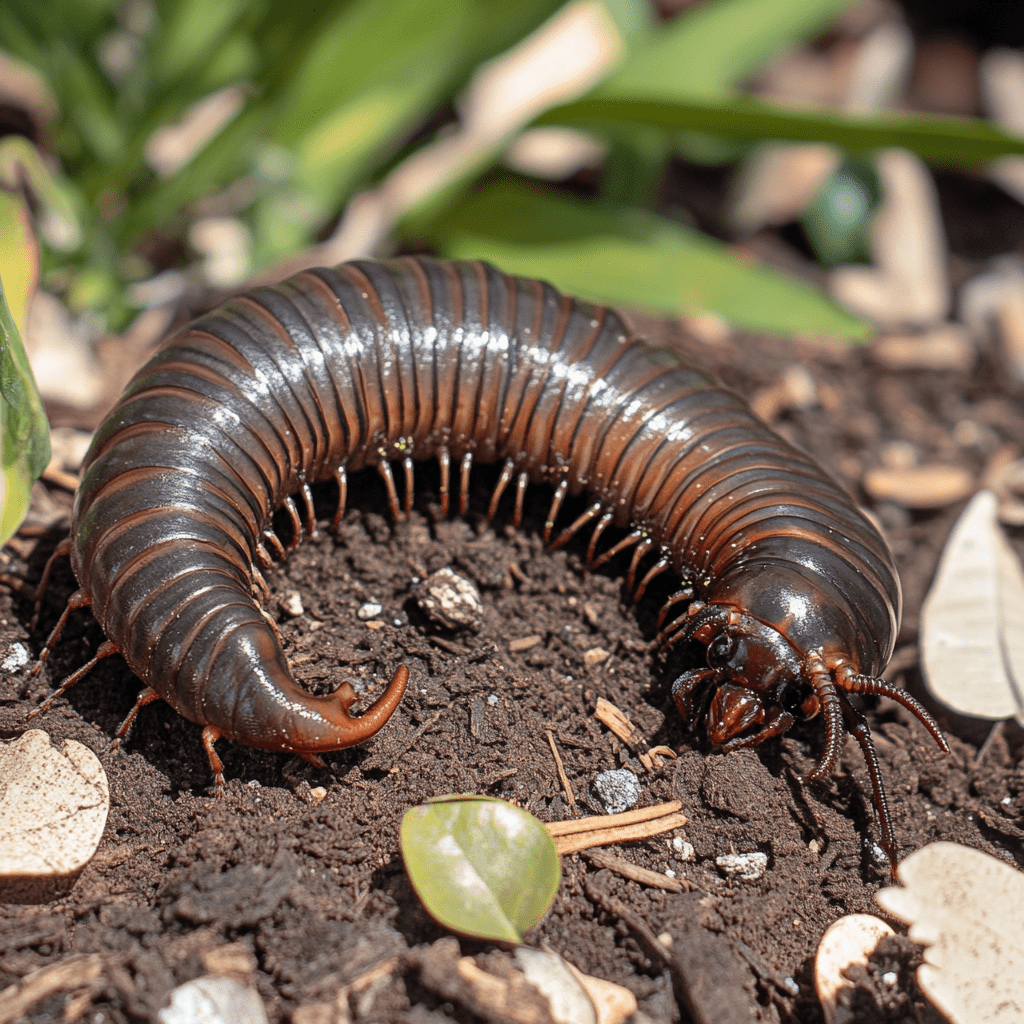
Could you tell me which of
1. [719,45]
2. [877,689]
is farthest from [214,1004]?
[719,45]

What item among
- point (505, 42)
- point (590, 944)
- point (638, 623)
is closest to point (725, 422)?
point (638, 623)

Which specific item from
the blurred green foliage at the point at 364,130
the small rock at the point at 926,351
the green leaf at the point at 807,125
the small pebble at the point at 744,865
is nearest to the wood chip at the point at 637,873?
the small pebble at the point at 744,865

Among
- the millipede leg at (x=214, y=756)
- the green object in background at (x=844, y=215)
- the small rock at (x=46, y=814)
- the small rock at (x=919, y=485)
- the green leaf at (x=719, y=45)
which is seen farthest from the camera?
the green object in background at (x=844, y=215)

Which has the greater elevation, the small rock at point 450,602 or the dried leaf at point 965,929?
the small rock at point 450,602

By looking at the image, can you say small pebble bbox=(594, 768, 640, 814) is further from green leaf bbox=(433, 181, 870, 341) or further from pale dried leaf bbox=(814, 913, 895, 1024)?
green leaf bbox=(433, 181, 870, 341)

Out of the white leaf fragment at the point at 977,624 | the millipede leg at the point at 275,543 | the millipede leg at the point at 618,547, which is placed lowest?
the white leaf fragment at the point at 977,624

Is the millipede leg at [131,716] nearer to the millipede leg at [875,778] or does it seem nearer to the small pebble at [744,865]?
the small pebble at [744,865]

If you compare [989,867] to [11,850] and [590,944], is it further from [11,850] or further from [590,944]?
[11,850]

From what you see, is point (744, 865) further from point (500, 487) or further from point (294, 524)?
point (294, 524)
